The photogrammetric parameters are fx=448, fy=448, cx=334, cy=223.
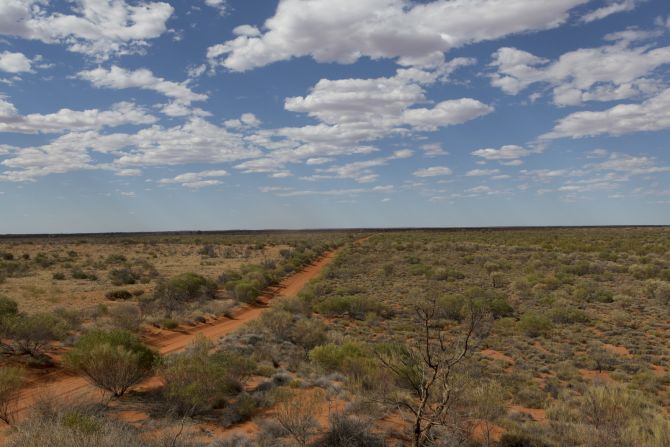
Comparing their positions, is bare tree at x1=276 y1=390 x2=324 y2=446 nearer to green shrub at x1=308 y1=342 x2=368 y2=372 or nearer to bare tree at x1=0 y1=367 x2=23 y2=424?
green shrub at x1=308 y1=342 x2=368 y2=372

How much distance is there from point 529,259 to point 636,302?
19.6 metres

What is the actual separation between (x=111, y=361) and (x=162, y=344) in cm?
653

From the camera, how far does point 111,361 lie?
10500mm

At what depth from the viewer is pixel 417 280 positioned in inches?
1368

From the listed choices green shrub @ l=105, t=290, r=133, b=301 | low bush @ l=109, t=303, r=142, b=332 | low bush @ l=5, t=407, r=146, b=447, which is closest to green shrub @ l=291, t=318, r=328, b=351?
low bush @ l=109, t=303, r=142, b=332

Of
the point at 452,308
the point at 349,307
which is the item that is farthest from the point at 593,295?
the point at 349,307

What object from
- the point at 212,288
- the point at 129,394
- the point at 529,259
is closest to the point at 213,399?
the point at 129,394

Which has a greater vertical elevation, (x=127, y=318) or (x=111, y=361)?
(x=111, y=361)

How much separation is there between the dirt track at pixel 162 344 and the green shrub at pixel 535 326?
12284 millimetres

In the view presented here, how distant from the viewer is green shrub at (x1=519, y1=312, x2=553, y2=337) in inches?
802

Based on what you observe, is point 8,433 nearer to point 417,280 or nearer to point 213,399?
point 213,399

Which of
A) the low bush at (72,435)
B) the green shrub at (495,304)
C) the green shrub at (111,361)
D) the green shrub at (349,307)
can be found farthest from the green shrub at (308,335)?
the low bush at (72,435)

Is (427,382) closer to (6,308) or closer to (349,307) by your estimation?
(6,308)

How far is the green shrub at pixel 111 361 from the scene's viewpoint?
34.2ft
